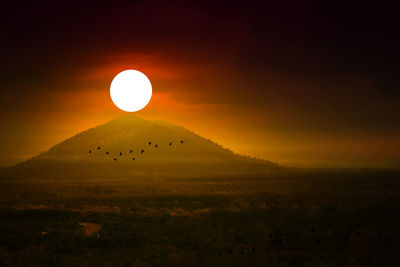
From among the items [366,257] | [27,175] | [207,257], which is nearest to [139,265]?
[207,257]

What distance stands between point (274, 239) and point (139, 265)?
13196 mm

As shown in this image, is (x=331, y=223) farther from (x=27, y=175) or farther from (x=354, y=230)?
(x=27, y=175)

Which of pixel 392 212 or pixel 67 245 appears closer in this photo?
pixel 67 245

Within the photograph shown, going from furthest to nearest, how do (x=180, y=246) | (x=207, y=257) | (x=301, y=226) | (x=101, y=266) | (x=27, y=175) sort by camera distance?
(x=27, y=175)
(x=301, y=226)
(x=180, y=246)
(x=207, y=257)
(x=101, y=266)

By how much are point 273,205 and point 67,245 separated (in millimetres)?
32632

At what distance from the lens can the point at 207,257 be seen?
29844 millimetres

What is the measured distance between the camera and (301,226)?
41.4 meters

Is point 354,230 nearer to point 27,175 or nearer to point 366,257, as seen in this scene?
point 366,257

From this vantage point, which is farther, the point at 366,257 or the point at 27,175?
the point at 27,175

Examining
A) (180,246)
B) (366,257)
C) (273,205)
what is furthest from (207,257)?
(273,205)

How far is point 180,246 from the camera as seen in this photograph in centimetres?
3353

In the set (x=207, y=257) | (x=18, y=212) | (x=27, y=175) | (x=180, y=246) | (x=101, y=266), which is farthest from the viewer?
(x=27, y=175)

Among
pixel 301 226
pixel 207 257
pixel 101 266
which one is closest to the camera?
pixel 101 266

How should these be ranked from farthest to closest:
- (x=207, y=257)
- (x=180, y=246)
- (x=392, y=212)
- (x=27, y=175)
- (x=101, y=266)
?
(x=27, y=175), (x=392, y=212), (x=180, y=246), (x=207, y=257), (x=101, y=266)
